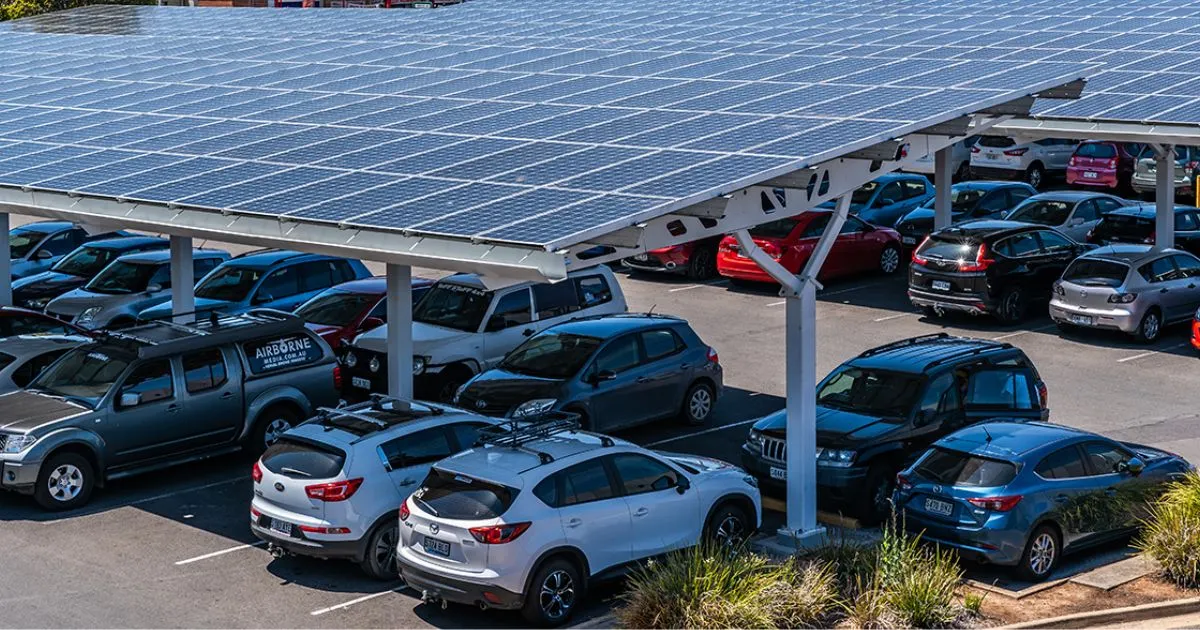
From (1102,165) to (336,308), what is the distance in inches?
882

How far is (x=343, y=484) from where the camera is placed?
50.0ft

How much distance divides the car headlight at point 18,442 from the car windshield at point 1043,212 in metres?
20.0

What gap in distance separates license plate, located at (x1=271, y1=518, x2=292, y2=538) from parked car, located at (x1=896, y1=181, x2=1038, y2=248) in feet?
65.3

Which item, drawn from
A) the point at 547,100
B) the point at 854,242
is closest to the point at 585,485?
the point at 547,100

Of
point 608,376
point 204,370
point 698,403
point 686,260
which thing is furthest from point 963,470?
point 686,260

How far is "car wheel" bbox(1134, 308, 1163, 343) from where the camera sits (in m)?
25.7

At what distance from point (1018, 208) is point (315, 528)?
20.6 m

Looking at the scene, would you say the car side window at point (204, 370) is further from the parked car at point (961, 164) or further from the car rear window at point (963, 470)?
the parked car at point (961, 164)

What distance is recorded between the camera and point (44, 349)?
842 inches

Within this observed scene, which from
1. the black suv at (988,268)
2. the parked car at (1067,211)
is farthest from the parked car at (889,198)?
the black suv at (988,268)

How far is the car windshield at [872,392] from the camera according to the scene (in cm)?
1805

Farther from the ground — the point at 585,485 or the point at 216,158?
the point at 216,158

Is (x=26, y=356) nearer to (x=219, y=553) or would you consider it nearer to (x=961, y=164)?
(x=219, y=553)

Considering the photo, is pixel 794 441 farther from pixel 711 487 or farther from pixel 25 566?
pixel 25 566
